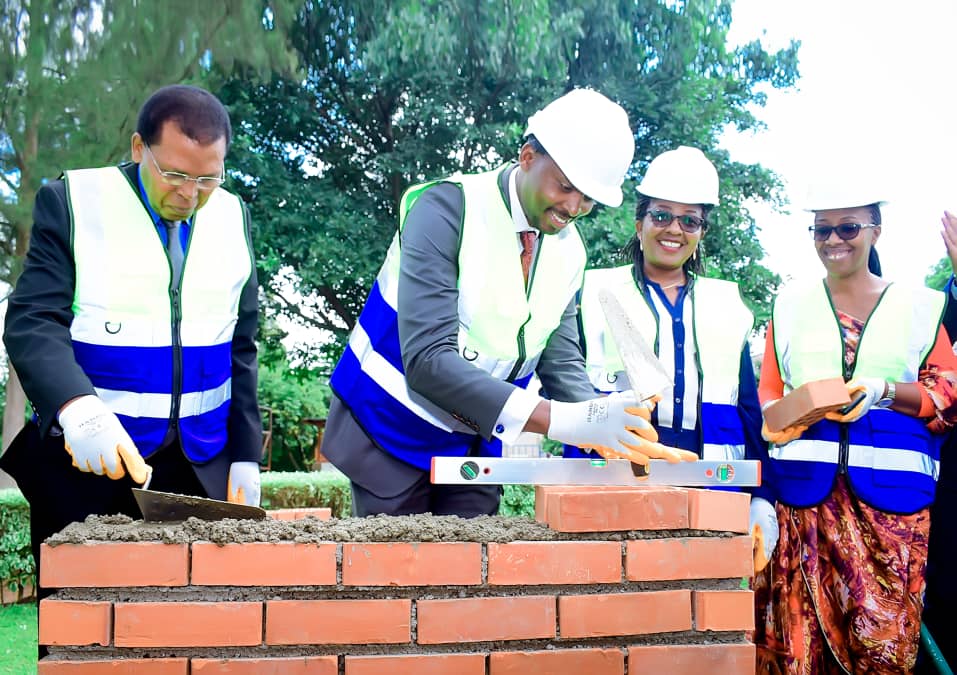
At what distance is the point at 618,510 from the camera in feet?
6.74

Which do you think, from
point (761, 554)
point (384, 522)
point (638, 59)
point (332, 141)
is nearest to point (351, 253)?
point (332, 141)

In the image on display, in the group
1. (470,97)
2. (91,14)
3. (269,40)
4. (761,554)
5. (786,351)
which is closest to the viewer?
(761,554)

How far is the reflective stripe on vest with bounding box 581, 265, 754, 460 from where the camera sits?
3.32 m

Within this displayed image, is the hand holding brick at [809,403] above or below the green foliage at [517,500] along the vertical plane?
above

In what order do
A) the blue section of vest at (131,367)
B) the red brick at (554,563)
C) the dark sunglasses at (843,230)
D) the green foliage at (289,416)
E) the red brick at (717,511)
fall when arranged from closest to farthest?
1. the red brick at (554,563)
2. the red brick at (717,511)
3. the blue section of vest at (131,367)
4. the dark sunglasses at (843,230)
5. the green foliage at (289,416)

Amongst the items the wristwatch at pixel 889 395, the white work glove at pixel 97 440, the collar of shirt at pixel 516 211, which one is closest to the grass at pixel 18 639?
the white work glove at pixel 97 440

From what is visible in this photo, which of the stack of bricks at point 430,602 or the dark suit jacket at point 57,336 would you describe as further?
the dark suit jacket at point 57,336

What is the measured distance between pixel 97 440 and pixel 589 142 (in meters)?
1.44

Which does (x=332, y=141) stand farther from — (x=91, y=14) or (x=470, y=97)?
(x=91, y=14)

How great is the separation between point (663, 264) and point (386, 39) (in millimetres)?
7540

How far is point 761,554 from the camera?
302 cm

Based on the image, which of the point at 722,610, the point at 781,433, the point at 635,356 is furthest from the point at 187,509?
the point at 781,433

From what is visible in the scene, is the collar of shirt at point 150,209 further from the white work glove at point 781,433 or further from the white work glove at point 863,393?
the white work glove at point 863,393

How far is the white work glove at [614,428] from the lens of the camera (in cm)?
228
